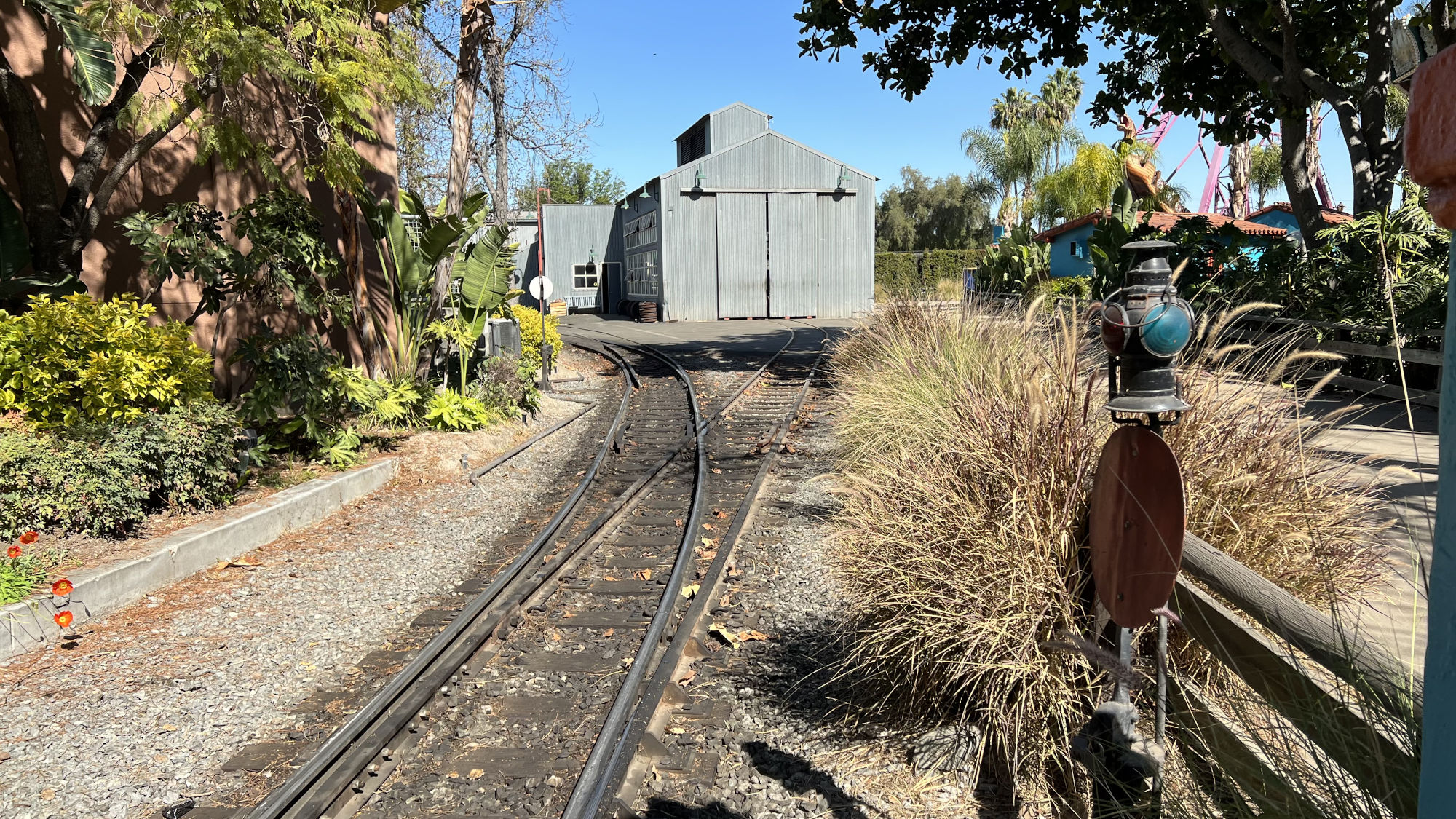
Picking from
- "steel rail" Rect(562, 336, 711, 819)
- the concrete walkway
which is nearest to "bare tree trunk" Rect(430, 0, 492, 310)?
"steel rail" Rect(562, 336, 711, 819)

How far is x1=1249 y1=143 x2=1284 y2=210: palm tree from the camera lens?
4497 centimetres

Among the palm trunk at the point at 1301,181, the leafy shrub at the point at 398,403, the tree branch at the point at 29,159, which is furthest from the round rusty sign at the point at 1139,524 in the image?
the palm trunk at the point at 1301,181

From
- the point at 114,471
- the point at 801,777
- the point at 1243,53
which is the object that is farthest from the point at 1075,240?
the point at 801,777

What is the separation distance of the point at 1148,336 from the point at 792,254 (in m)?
33.3

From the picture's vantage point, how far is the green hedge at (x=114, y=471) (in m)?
6.16

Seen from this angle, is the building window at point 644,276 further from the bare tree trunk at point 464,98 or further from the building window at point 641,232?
the bare tree trunk at point 464,98

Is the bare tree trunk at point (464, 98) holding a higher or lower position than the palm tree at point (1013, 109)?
lower

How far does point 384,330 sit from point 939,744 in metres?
10.7

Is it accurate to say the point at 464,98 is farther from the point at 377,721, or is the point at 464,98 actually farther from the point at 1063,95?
the point at 1063,95

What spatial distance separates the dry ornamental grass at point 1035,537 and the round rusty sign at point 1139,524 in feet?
0.93

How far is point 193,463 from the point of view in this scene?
285 inches

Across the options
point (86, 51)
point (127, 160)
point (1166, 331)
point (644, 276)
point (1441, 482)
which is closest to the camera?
point (1441, 482)

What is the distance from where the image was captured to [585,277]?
45.0 metres

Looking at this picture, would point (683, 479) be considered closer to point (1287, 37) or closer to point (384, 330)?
point (384, 330)
